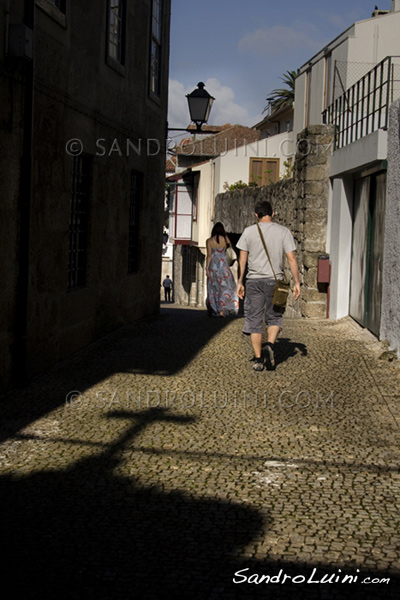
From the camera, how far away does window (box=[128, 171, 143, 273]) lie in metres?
12.1

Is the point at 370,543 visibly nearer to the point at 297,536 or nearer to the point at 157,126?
the point at 297,536

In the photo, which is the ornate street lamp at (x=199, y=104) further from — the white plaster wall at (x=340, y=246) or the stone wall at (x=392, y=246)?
the stone wall at (x=392, y=246)

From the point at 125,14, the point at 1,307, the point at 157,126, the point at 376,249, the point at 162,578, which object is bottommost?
the point at 162,578

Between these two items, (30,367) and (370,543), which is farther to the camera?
(30,367)

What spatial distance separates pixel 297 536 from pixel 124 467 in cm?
141

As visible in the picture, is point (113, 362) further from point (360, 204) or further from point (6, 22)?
point (360, 204)

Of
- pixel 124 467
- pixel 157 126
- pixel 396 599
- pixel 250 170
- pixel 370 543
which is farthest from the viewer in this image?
pixel 250 170

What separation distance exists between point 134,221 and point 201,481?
812cm

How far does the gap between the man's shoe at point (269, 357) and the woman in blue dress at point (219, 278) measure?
453 centimetres

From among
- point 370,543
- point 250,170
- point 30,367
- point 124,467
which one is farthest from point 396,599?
point 250,170

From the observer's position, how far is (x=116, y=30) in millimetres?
10398

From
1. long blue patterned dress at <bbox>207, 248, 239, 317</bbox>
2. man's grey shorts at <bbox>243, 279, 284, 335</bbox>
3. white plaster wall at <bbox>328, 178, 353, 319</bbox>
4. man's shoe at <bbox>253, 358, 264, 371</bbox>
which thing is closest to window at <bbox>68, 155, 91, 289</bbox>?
man's grey shorts at <bbox>243, 279, 284, 335</bbox>

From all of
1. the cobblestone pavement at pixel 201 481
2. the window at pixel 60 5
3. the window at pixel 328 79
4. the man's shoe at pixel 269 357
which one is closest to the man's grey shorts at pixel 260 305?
the man's shoe at pixel 269 357

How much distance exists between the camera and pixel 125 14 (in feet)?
34.8
